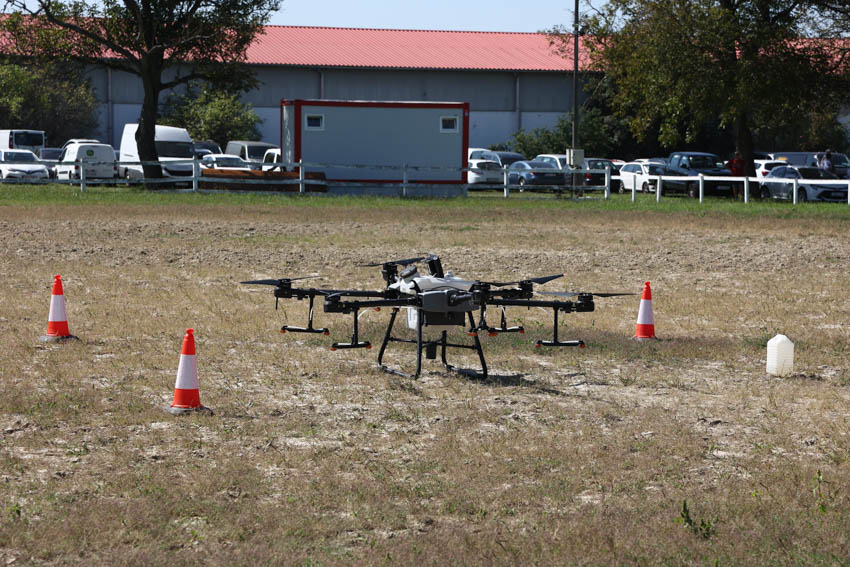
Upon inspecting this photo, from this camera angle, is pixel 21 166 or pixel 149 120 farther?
pixel 149 120

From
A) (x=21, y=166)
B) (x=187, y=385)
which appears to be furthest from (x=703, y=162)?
(x=187, y=385)

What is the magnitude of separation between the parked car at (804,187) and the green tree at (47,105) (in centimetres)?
3509

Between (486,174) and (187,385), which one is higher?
(486,174)

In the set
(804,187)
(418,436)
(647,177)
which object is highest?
(647,177)

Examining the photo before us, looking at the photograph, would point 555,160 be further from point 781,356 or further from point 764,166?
point 781,356

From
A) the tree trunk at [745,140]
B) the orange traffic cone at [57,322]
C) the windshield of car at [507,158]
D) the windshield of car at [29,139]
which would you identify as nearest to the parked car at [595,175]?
the windshield of car at [507,158]

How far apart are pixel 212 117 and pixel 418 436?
53444 mm

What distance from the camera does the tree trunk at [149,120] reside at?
144 ft

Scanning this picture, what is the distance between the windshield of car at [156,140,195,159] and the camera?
49.9m

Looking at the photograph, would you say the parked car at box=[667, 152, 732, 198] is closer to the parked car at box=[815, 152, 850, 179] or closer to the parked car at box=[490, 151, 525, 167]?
the parked car at box=[815, 152, 850, 179]

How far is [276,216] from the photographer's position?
2920cm

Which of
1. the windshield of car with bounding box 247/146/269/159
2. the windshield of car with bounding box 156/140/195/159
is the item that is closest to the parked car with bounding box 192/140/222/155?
the windshield of car with bounding box 247/146/269/159

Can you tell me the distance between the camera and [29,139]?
192ft

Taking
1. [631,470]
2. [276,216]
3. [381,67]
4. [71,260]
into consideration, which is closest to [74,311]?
[71,260]
